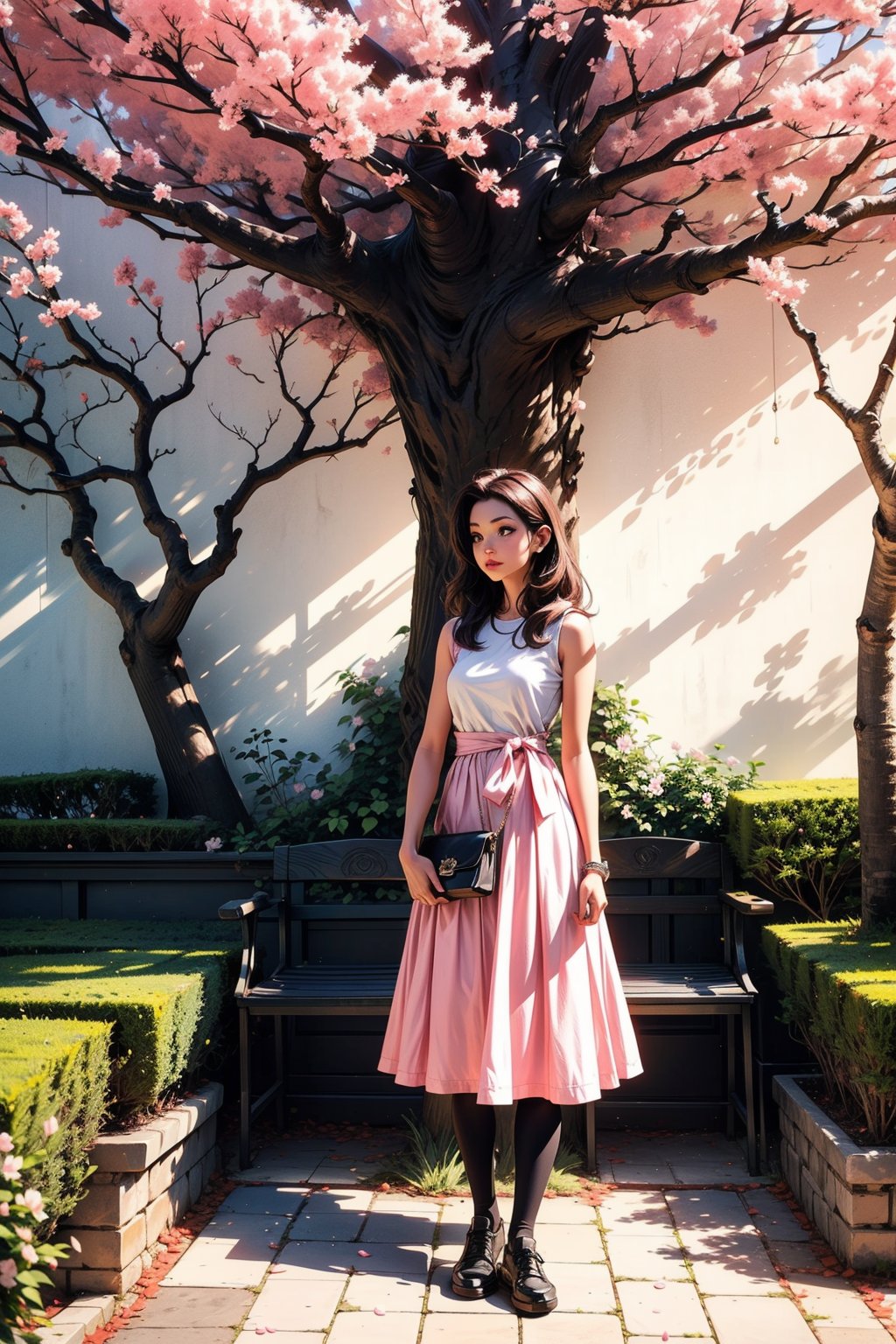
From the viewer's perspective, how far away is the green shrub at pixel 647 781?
4605 millimetres

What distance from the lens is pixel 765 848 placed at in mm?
4137

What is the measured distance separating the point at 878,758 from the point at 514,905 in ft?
5.17

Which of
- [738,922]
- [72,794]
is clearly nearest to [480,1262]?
[738,922]

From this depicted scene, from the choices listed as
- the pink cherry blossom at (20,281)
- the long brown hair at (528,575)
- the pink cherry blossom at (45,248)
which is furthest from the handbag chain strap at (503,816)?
the pink cherry blossom at (45,248)

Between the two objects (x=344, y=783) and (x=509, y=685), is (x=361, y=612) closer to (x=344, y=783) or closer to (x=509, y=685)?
(x=344, y=783)

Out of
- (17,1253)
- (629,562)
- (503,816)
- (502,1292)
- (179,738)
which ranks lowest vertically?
(502,1292)

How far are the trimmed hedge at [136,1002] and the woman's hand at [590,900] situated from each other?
114 cm

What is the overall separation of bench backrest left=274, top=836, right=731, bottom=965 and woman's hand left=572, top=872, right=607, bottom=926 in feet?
4.22

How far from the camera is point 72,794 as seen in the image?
5.12 m

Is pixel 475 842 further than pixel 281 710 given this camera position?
No

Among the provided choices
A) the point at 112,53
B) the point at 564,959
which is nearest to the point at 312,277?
the point at 112,53

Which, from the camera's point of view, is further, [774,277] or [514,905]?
Answer: [774,277]

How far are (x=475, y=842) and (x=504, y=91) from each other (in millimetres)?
2839

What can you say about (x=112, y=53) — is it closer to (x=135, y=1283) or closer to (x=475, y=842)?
(x=475, y=842)
